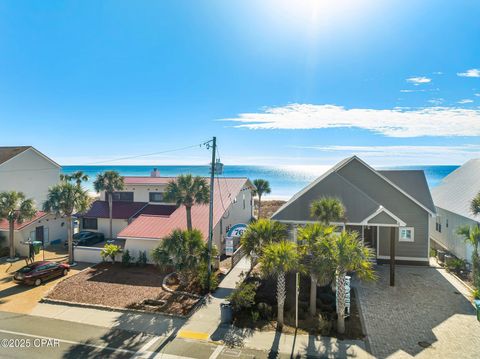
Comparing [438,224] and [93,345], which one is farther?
[438,224]

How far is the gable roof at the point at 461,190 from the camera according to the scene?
1014 inches

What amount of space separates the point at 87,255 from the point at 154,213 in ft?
25.5

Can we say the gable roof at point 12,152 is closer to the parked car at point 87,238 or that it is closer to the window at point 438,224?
the parked car at point 87,238

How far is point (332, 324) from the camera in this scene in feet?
48.0

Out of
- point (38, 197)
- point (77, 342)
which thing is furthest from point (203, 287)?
point (38, 197)

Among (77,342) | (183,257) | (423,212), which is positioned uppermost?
(423,212)

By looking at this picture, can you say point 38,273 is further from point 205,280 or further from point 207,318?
point 207,318

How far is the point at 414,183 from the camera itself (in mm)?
26859

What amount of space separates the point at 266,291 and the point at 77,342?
999 cm

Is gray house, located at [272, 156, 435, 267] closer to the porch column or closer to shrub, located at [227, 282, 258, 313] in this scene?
the porch column

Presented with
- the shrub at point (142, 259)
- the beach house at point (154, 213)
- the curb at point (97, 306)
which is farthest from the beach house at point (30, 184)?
the curb at point (97, 306)

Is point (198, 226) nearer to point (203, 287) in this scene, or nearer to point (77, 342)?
point (203, 287)

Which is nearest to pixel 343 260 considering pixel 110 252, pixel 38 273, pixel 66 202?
pixel 110 252

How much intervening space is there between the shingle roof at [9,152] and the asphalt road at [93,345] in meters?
26.4
